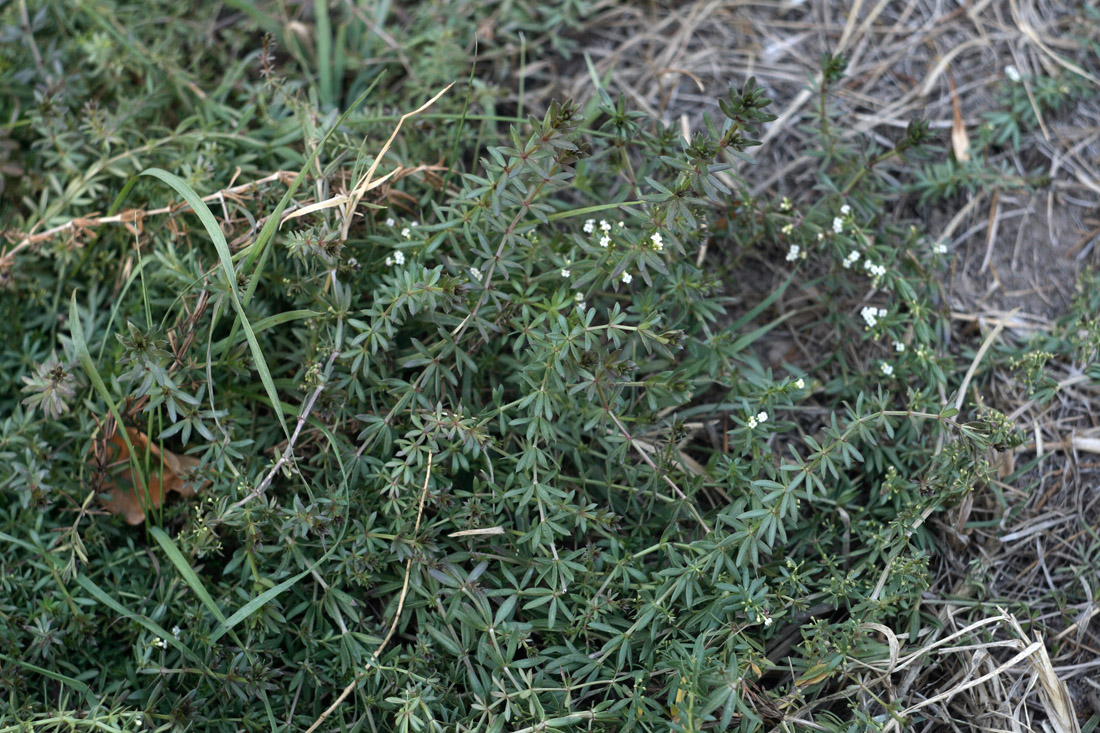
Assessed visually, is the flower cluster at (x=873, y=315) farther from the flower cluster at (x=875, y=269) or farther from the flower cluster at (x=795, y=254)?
the flower cluster at (x=795, y=254)

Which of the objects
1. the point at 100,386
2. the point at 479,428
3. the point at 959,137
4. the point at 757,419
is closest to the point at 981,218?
the point at 959,137

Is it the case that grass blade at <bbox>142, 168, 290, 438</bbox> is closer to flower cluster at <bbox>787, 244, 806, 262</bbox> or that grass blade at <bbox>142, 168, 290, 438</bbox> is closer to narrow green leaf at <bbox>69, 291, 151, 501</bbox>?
narrow green leaf at <bbox>69, 291, 151, 501</bbox>

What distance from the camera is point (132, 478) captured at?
9.64 ft

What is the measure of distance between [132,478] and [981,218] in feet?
12.1

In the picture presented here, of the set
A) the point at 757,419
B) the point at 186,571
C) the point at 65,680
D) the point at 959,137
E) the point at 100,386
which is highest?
the point at 959,137

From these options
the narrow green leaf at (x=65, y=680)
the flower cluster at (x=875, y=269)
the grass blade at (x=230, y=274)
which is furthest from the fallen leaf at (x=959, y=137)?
the narrow green leaf at (x=65, y=680)

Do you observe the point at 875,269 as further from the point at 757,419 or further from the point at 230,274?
the point at 230,274

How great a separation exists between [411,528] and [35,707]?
4.43ft

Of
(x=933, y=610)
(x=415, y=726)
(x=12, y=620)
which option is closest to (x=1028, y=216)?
(x=933, y=610)

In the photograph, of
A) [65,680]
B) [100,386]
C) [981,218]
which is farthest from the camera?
[981,218]

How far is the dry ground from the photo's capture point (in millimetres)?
2721

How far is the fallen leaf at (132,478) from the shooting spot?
115 inches

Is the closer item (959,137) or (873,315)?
(873,315)

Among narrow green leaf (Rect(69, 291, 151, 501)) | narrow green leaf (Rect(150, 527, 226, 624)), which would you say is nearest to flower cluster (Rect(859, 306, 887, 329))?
narrow green leaf (Rect(150, 527, 226, 624))
